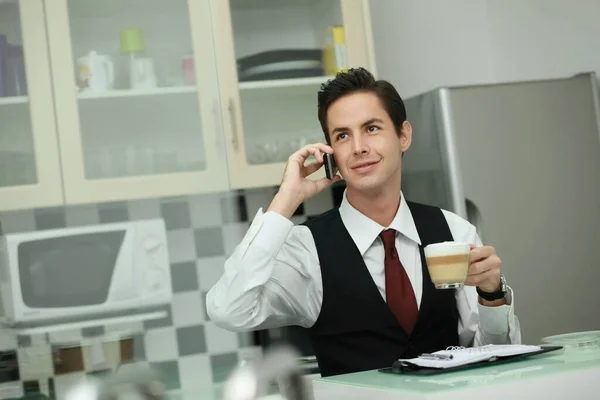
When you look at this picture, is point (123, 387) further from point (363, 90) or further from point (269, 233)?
point (363, 90)

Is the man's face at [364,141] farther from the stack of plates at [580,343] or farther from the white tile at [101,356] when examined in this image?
the white tile at [101,356]

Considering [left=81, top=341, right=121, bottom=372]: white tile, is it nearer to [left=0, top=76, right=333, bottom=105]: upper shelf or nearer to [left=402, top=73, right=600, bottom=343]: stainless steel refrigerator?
[left=0, top=76, right=333, bottom=105]: upper shelf

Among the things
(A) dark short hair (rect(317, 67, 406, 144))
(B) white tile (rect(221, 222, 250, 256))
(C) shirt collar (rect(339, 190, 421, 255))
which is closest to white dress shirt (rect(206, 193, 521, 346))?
(C) shirt collar (rect(339, 190, 421, 255))

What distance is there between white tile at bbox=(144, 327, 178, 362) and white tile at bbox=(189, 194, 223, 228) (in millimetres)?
417

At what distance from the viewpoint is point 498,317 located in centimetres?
217

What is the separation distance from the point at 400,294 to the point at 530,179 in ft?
3.37

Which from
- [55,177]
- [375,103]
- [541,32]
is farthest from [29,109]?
[541,32]

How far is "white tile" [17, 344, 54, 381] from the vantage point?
3266mm

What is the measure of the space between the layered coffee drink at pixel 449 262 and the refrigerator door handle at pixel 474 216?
44.2 inches

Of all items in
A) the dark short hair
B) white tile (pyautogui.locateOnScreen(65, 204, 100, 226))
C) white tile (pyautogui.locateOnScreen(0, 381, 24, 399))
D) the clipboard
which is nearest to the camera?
the clipboard

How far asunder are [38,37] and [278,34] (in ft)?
2.70

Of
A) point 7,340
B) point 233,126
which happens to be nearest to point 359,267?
point 233,126

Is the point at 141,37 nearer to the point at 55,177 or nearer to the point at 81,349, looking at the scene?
the point at 55,177

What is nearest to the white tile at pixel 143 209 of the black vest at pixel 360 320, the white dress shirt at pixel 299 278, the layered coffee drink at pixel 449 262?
the white dress shirt at pixel 299 278
